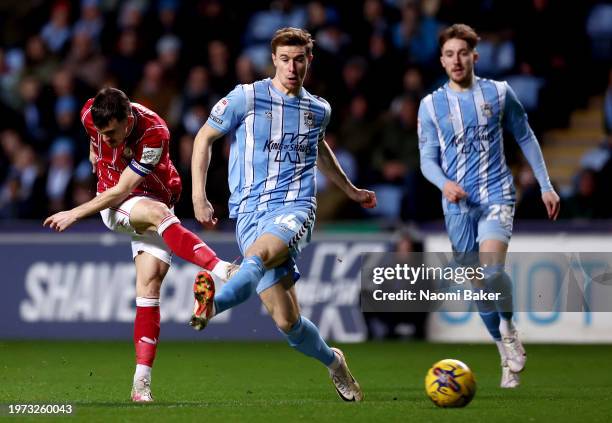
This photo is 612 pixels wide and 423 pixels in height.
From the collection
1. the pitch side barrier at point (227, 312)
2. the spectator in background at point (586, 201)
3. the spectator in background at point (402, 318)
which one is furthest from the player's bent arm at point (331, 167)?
the spectator in background at point (586, 201)

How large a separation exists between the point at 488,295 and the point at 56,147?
27.2 ft

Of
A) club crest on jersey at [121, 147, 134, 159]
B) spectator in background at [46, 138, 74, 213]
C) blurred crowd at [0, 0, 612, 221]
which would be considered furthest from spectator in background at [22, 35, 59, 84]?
club crest on jersey at [121, 147, 134, 159]

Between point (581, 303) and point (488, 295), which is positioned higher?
point (488, 295)

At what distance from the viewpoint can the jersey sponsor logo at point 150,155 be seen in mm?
7680

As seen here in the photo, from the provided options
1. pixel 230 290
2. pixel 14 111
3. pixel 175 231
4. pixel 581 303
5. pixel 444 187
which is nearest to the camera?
pixel 230 290

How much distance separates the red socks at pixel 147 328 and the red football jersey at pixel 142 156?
64 cm

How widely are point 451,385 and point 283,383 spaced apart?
215 centimetres

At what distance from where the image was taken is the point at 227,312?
44.6 ft

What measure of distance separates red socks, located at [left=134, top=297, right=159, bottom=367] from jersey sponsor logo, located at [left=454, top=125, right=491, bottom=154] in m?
2.45

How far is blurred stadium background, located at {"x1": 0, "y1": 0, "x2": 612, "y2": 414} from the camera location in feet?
43.7

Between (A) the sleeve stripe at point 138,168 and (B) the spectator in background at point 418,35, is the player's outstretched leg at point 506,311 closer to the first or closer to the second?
(A) the sleeve stripe at point 138,168

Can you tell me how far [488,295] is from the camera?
28.8 feet

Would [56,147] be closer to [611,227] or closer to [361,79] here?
[361,79]

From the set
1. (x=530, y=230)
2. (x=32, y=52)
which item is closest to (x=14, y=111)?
(x=32, y=52)
